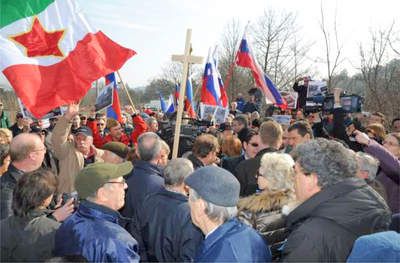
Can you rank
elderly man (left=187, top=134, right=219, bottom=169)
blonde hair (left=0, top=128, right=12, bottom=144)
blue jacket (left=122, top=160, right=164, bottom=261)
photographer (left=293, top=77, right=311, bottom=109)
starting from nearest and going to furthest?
1. blue jacket (left=122, top=160, right=164, bottom=261)
2. elderly man (left=187, top=134, right=219, bottom=169)
3. blonde hair (left=0, top=128, right=12, bottom=144)
4. photographer (left=293, top=77, right=311, bottom=109)

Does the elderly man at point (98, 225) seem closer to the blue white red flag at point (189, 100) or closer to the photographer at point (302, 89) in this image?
the photographer at point (302, 89)

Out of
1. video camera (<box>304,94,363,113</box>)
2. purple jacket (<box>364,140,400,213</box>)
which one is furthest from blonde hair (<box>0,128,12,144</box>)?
video camera (<box>304,94,363,113</box>)

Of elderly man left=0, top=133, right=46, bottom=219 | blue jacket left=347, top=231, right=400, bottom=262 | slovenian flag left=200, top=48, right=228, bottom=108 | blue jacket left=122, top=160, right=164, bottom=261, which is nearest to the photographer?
blue jacket left=347, top=231, right=400, bottom=262

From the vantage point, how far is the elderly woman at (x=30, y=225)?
285 centimetres

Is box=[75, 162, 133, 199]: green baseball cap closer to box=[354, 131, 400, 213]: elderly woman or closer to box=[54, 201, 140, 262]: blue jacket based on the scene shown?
box=[54, 201, 140, 262]: blue jacket

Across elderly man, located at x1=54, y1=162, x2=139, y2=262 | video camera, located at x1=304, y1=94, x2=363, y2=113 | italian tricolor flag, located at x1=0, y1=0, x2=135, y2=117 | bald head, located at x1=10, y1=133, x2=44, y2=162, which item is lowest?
elderly man, located at x1=54, y1=162, x2=139, y2=262

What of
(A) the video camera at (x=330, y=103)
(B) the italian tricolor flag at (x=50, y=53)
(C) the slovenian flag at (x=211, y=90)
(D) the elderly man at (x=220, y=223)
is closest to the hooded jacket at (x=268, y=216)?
(D) the elderly man at (x=220, y=223)

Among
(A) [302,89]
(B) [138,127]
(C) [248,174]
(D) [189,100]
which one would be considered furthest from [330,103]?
(D) [189,100]

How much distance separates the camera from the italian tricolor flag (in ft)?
15.9

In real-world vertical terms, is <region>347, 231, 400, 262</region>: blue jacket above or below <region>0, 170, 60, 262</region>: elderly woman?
above

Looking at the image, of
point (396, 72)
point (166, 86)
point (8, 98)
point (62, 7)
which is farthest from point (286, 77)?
point (166, 86)

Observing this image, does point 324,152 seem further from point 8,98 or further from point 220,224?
point 8,98

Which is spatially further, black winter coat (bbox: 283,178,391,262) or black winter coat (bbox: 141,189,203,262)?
black winter coat (bbox: 141,189,203,262)

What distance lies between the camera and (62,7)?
5.39 m
